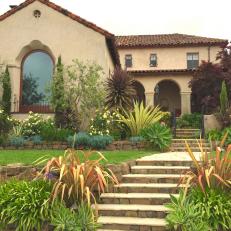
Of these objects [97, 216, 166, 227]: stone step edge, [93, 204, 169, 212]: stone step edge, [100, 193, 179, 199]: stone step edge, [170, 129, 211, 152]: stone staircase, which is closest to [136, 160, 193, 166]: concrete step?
[100, 193, 179, 199]: stone step edge

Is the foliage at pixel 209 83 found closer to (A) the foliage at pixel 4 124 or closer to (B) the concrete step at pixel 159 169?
(A) the foliage at pixel 4 124

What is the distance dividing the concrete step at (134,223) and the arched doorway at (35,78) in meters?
12.3

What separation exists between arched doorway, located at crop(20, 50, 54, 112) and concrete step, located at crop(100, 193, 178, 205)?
1147cm

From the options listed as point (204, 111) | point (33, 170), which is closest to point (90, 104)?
point (33, 170)

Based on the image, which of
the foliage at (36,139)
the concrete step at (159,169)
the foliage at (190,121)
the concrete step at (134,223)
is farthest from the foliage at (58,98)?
the concrete step at (134,223)

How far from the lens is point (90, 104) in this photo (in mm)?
16828

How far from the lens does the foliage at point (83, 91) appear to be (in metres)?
16.8

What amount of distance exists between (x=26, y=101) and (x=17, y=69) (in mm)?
1618

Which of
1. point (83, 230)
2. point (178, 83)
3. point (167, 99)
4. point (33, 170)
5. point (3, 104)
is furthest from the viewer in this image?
point (167, 99)

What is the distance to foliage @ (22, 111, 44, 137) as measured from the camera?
16.4 meters

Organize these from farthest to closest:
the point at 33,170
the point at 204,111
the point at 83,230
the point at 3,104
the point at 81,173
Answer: the point at 204,111, the point at 3,104, the point at 33,170, the point at 81,173, the point at 83,230

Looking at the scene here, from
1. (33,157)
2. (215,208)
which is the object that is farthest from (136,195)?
(33,157)

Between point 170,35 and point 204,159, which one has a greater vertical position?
point 170,35

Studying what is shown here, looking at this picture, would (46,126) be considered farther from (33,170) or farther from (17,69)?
(33,170)
